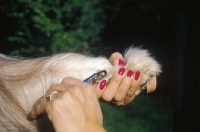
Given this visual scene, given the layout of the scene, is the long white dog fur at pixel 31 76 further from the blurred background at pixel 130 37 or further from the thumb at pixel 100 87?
the blurred background at pixel 130 37

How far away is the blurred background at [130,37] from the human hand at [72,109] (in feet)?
1.99

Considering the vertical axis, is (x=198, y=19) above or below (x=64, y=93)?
above

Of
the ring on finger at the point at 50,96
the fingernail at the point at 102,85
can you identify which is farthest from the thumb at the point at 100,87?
the ring on finger at the point at 50,96

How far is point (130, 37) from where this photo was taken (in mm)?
12547

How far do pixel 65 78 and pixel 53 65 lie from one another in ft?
0.54

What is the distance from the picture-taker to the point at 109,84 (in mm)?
1882

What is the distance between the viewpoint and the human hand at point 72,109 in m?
1.48

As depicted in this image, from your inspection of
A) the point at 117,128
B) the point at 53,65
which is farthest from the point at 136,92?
the point at 117,128

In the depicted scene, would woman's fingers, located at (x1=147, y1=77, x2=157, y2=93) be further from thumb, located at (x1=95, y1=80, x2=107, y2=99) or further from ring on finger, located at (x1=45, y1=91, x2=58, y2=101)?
ring on finger, located at (x1=45, y1=91, x2=58, y2=101)

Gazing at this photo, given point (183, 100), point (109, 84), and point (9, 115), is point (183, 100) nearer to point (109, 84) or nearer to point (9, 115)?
point (109, 84)

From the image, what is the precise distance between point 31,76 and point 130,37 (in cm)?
1088

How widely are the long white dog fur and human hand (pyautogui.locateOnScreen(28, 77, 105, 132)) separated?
176mm

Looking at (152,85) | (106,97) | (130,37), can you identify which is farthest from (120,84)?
(130,37)

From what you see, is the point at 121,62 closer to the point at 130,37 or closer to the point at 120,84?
the point at 120,84
